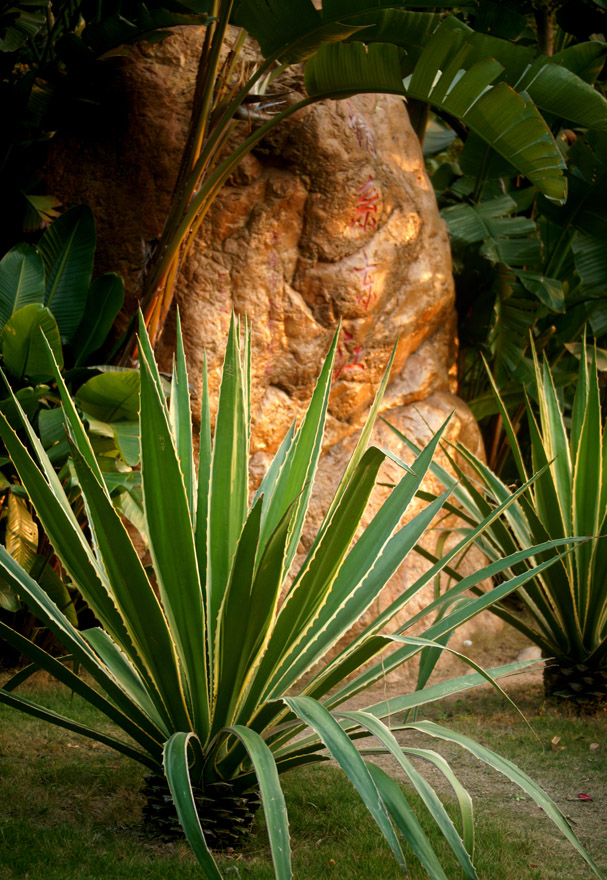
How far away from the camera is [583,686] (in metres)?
3.62

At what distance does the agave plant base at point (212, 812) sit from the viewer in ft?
6.84

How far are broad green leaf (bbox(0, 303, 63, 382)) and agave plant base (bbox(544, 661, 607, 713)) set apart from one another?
2.64 m

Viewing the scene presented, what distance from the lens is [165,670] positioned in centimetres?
196

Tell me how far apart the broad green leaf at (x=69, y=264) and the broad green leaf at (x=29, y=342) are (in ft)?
1.52

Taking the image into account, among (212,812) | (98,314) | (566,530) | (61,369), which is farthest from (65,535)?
(98,314)

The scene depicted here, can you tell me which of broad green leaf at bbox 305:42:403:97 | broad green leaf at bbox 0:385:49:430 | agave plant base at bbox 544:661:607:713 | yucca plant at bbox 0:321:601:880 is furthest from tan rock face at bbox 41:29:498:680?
yucca plant at bbox 0:321:601:880

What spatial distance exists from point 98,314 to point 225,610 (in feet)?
8.69

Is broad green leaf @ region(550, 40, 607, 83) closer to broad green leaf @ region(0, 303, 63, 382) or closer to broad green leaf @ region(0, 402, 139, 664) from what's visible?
broad green leaf @ region(0, 303, 63, 382)

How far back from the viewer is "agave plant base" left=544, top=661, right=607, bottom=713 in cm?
362

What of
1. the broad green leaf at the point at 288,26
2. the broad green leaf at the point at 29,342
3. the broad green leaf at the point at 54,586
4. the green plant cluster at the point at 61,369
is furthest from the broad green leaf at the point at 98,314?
the broad green leaf at the point at 288,26

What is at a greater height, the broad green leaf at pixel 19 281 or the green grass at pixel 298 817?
the broad green leaf at pixel 19 281

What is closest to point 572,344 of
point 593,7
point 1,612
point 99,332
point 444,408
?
point 444,408

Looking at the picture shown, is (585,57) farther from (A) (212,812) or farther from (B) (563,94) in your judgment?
(A) (212,812)

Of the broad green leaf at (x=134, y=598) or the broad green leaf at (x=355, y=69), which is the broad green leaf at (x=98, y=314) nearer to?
the broad green leaf at (x=355, y=69)
